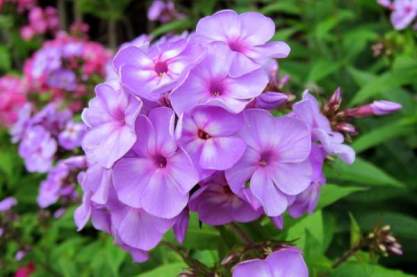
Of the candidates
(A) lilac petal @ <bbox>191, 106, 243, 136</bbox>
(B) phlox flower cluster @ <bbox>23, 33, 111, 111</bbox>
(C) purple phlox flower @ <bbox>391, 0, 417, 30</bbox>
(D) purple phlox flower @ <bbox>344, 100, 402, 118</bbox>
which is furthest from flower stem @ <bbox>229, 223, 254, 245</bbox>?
(B) phlox flower cluster @ <bbox>23, 33, 111, 111</bbox>

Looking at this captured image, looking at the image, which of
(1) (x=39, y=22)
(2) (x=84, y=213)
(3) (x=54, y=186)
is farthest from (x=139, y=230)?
(1) (x=39, y=22)

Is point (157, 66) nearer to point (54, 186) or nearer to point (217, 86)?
point (217, 86)

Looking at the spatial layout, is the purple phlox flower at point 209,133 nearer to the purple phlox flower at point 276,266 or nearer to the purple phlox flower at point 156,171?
the purple phlox flower at point 156,171

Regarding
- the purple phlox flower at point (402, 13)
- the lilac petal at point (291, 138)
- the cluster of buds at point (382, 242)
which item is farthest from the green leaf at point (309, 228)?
the purple phlox flower at point (402, 13)

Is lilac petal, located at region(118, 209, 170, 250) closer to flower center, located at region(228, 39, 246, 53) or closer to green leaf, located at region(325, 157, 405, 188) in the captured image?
flower center, located at region(228, 39, 246, 53)

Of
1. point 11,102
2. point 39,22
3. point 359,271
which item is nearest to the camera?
point 359,271

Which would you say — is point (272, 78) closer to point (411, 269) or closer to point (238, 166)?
point (238, 166)
